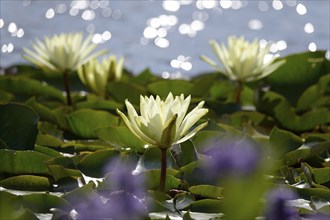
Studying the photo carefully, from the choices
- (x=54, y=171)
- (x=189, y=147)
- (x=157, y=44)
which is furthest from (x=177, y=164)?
(x=157, y=44)

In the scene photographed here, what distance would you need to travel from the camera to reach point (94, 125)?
329 centimetres

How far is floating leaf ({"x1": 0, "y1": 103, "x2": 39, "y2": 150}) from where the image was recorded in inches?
113

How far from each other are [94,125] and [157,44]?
5.23 metres

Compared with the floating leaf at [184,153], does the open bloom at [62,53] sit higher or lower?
higher

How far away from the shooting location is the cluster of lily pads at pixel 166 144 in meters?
2.11

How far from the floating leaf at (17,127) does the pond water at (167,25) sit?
406 centimetres

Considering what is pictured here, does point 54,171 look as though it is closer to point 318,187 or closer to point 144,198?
point 144,198

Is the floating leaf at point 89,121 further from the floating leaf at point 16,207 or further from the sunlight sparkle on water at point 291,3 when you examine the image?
the sunlight sparkle on water at point 291,3

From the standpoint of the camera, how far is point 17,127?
289cm

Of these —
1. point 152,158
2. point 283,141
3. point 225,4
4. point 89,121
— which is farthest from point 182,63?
point 152,158

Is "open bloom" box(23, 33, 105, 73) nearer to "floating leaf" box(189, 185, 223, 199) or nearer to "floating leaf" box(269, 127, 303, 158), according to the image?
"floating leaf" box(269, 127, 303, 158)

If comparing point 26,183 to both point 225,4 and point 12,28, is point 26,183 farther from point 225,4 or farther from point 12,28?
point 225,4

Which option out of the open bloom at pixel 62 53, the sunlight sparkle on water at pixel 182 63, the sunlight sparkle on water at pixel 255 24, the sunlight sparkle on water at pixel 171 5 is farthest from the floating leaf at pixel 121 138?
the sunlight sparkle on water at pixel 171 5

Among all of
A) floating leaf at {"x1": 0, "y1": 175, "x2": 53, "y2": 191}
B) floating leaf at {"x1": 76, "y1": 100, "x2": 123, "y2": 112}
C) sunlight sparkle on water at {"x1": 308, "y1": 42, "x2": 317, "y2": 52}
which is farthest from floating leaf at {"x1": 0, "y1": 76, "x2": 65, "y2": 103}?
sunlight sparkle on water at {"x1": 308, "y1": 42, "x2": 317, "y2": 52}
